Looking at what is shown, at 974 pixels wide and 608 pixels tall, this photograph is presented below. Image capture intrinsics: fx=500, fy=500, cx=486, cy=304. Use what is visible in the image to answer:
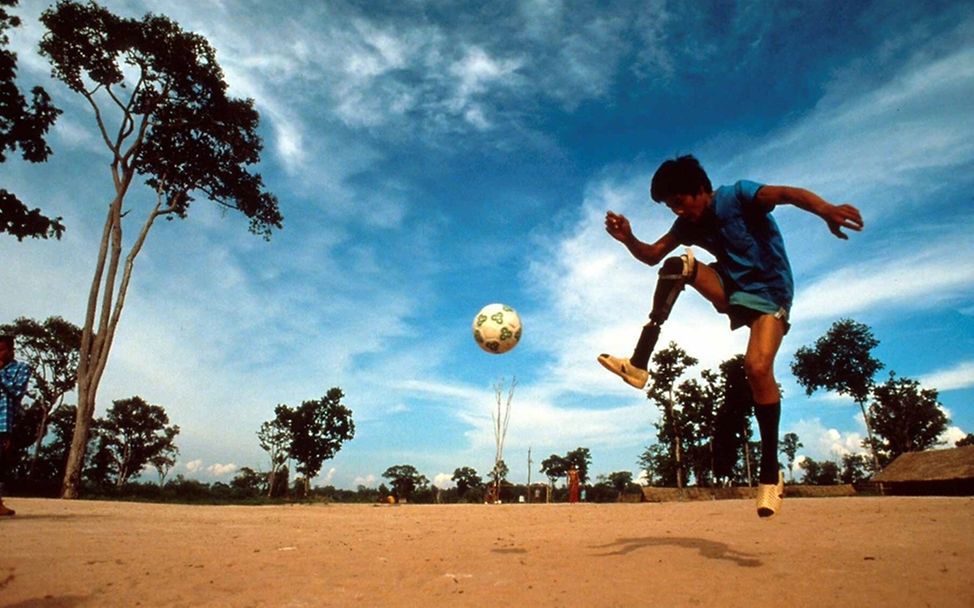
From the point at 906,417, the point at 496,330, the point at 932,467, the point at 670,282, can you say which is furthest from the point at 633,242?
the point at 906,417

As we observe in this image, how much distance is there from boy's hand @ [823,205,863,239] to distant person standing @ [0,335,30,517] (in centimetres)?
902

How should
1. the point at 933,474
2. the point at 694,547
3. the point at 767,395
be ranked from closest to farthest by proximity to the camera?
the point at 767,395 < the point at 694,547 < the point at 933,474

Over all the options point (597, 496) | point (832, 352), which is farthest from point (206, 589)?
point (832, 352)

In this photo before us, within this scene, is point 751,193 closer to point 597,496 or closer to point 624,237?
point 624,237

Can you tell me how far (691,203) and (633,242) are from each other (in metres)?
0.67

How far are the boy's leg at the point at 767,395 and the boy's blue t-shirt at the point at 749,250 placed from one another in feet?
0.56

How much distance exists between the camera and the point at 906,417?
52719 millimetres

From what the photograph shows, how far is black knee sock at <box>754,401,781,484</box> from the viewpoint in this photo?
351 centimetres

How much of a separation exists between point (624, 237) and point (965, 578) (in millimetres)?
3196

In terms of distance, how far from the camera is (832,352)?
53125mm

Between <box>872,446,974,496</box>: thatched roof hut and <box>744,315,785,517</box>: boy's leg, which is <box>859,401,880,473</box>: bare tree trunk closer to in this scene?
<box>872,446,974,496</box>: thatched roof hut

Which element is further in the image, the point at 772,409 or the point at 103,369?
the point at 103,369

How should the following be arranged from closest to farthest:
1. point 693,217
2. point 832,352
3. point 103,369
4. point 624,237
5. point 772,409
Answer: point 772,409, point 693,217, point 624,237, point 103,369, point 832,352

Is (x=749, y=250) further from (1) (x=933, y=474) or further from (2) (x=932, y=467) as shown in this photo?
(2) (x=932, y=467)
